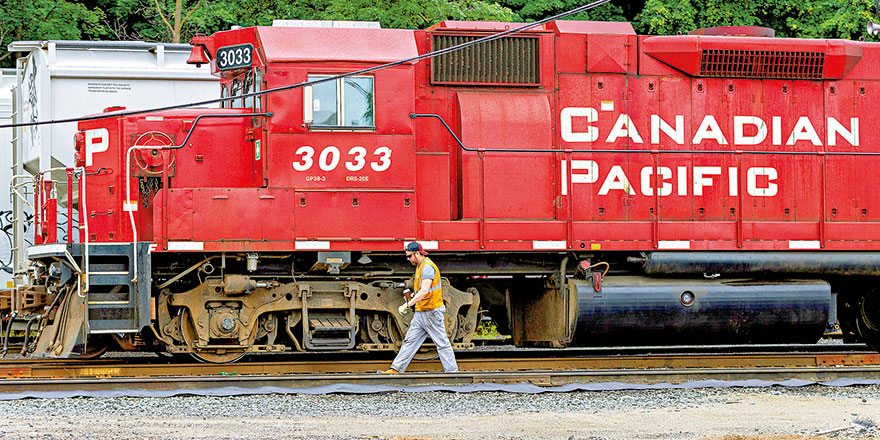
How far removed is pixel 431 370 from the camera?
11312 mm

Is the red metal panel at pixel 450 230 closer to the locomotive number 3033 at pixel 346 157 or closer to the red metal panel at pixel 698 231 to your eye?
the locomotive number 3033 at pixel 346 157

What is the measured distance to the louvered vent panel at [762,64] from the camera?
11742mm

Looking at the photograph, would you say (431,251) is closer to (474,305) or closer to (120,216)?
(474,305)

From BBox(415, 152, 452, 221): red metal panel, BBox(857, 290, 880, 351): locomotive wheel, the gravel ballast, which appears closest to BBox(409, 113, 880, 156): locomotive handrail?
BBox(415, 152, 452, 221): red metal panel

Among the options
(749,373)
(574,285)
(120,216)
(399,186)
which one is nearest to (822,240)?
(749,373)

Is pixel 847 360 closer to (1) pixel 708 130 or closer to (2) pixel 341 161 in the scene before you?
(1) pixel 708 130

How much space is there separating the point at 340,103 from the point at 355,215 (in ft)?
3.86

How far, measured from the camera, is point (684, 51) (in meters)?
11.6

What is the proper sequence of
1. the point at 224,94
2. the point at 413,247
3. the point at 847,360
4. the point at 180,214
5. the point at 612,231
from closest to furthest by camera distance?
the point at 180,214, the point at 413,247, the point at 612,231, the point at 847,360, the point at 224,94

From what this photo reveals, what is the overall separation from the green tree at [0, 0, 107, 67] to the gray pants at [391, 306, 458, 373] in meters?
12.5

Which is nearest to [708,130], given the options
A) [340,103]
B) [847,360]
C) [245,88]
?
[847,360]

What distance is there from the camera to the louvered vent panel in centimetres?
Answer: 1174

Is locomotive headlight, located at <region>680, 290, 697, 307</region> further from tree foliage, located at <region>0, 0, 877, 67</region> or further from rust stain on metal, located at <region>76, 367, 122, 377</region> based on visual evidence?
tree foliage, located at <region>0, 0, 877, 67</region>

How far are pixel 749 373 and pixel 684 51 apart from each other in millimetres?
3781
